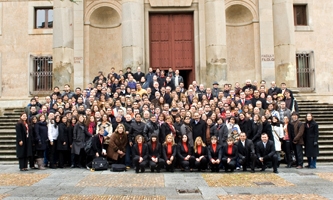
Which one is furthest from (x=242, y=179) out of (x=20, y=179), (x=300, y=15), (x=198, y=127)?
(x=300, y=15)

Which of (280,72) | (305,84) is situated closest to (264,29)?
(280,72)

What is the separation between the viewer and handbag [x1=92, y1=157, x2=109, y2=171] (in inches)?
497

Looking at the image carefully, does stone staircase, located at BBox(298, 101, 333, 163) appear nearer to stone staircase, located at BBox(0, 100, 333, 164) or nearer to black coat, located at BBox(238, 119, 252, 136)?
stone staircase, located at BBox(0, 100, 333, 164)

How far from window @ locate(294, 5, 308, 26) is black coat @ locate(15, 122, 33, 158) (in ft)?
57.4

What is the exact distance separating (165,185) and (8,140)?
8.42m

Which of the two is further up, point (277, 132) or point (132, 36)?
point (132, 36)

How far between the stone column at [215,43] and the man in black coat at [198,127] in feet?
20.1

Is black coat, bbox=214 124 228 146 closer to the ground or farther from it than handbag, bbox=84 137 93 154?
farther from it

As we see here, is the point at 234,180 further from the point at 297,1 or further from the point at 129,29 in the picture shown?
the point at 297,1

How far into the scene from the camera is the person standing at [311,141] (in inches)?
505

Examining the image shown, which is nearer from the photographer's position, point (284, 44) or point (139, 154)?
point (139, 154)

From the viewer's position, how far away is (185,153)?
12.6 m

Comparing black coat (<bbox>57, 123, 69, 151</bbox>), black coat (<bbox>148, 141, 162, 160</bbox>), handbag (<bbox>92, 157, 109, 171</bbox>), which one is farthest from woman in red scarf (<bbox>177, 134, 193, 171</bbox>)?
black coat (<bbox>57, 123, 69, 151</bbox>)

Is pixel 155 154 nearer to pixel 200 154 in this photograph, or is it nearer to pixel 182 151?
pixel 182 151
